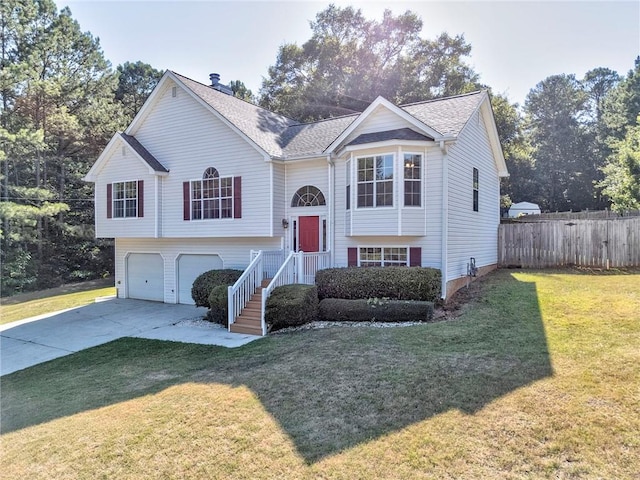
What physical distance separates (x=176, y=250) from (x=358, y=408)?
524 inches

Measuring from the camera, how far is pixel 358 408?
5.38 metres

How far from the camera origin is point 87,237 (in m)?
27.9

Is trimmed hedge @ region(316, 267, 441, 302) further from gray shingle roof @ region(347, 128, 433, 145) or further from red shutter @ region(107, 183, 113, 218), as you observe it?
red shutter @ region(107, 183, 113, 218)

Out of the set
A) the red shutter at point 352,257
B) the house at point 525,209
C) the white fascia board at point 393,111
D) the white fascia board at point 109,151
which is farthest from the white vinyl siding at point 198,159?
the house at point 525,209

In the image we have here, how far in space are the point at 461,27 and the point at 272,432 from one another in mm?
34196

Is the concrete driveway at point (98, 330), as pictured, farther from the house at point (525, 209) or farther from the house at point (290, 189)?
the house at point (525, 209)

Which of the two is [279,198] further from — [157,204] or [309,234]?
[157,204]

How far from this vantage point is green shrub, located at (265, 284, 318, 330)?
1078 cm

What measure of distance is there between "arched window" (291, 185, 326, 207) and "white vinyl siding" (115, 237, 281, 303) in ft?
5.11

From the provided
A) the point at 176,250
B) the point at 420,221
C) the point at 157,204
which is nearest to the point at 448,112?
the point at 420,221

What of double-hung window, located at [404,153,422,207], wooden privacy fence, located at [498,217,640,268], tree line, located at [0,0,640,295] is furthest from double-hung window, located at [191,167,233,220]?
tree line, located at [0,0,640,295]

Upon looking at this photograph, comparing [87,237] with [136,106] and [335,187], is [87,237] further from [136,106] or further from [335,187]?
[335,187]

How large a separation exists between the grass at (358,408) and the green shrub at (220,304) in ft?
9.31

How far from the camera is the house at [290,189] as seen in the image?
12.1 meters
